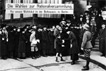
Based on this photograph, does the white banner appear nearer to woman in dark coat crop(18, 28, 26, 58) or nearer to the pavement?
woman in dark coat crop(18, 28, 26, 58)

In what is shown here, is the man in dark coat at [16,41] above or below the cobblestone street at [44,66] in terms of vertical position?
above

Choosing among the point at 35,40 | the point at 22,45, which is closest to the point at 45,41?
the point at 35,40

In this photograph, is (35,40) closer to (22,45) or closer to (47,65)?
(22,45)

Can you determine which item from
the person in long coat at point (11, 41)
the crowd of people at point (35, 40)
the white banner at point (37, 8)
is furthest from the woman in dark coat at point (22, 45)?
the white banner at point (37, 8)

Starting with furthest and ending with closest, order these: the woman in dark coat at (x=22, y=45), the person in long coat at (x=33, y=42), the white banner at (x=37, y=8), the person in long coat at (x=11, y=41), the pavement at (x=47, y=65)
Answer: the white banner at (x=37, y=8), the person in long coat at (x=11, y=41), the woman in dark coat at (x=22, y=45), the person in long coat at (x=33, y=42), the pavement at (x=47, y=65)

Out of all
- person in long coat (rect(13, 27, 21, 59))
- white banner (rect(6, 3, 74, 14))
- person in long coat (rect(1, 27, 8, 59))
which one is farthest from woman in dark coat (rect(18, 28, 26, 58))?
white banner (rect(6, 3, 74, 14))

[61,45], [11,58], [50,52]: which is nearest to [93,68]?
[61,45]

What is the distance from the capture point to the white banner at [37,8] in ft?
41.1

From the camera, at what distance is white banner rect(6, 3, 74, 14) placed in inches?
493

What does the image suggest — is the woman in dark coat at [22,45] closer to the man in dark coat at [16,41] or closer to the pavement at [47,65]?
the man in dark coat at [16,41]

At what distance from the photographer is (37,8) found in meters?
12.9

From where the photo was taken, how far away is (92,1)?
2169 cm

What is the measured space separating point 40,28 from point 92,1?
10422 millimetres

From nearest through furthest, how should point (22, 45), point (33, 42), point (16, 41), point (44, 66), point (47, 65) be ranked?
point (44, 66), point (47, 65), point (33, 42), point (22, 45), point (16, 41)
